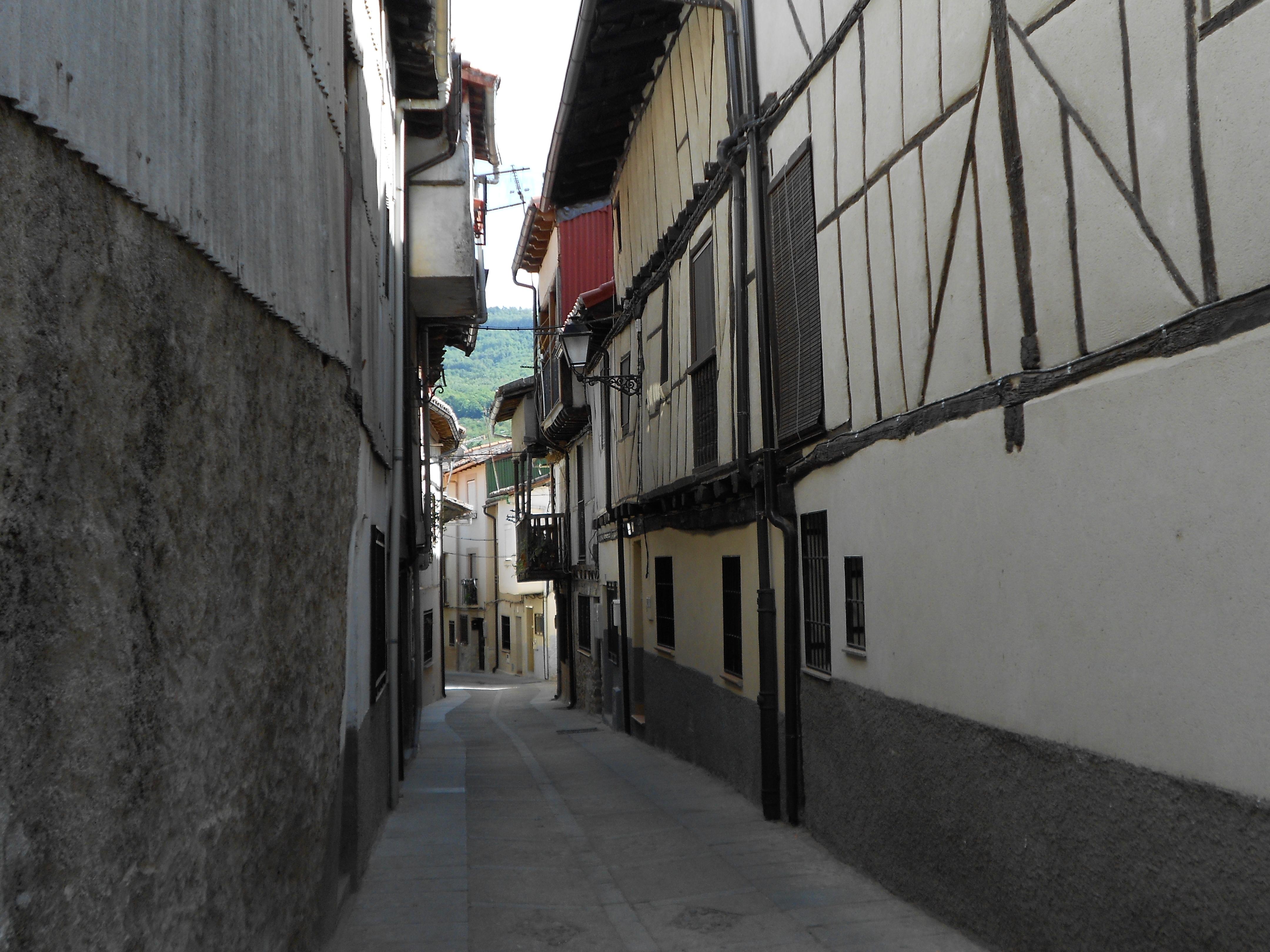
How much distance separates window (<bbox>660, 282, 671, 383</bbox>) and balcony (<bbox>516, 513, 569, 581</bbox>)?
33.9ft

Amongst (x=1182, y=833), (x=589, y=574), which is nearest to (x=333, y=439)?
(x=1182, y=833)

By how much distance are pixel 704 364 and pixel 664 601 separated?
4.00m

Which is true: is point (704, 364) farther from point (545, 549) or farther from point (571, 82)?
point (545, 549)

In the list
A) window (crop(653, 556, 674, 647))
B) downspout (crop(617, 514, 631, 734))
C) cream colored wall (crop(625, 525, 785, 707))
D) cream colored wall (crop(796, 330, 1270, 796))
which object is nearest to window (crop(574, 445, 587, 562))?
downspout (crop(617, 514, 631, 734))

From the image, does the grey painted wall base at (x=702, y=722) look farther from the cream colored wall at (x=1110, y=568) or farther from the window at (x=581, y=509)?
the window at (x=581, y=509)

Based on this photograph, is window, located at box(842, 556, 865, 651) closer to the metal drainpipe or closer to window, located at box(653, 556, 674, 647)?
the metal drainpipe

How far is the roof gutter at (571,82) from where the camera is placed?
1173 centimetres

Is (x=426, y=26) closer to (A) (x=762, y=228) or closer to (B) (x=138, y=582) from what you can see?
(A) (x=762, y=228)

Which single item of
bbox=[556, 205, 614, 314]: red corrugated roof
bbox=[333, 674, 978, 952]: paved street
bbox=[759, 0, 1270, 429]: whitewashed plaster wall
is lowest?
bbox=[333, 674, 978, 952]: paved street

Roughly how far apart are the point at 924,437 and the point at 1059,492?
4.62ft

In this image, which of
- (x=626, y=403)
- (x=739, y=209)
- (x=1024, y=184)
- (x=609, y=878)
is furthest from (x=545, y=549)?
(x=1024, y=184)

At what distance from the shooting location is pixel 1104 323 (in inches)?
174

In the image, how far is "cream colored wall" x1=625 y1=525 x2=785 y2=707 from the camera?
9477 mm

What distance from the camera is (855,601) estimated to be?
7.34m
